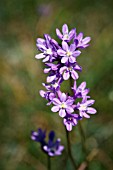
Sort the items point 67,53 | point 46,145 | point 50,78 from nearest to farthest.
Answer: point 67,53
point 50,78
point 46,145

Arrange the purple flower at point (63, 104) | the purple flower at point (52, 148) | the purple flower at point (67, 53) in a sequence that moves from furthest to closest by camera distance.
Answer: the purple flower at point (52, 148), the purple flower at point (63, 104), the purple flower at point (67, 53)

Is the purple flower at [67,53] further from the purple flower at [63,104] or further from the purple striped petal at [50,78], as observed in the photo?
the purple flower at [63,104]

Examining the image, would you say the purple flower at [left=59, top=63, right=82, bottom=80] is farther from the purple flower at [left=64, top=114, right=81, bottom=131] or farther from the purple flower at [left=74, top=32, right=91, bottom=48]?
the purple flower at [left=64, top=114, right=81, bottom=131]

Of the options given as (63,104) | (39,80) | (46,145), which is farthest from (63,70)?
(39,80)

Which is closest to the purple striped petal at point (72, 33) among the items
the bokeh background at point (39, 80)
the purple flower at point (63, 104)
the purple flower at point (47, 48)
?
the purple flower at point (47, 48)

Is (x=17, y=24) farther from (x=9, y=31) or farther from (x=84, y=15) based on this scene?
(x=84, y=15)

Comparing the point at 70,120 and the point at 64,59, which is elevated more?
the point at 64,59

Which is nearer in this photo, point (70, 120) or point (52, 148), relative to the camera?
point (70, 120)

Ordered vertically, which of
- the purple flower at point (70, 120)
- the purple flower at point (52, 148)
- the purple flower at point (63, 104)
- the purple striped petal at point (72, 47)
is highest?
the purple striped petal at point (72, 47)

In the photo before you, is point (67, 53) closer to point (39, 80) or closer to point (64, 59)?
point (64, 59)

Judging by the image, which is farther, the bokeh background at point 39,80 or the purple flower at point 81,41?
the bokeh background at point 39,80
